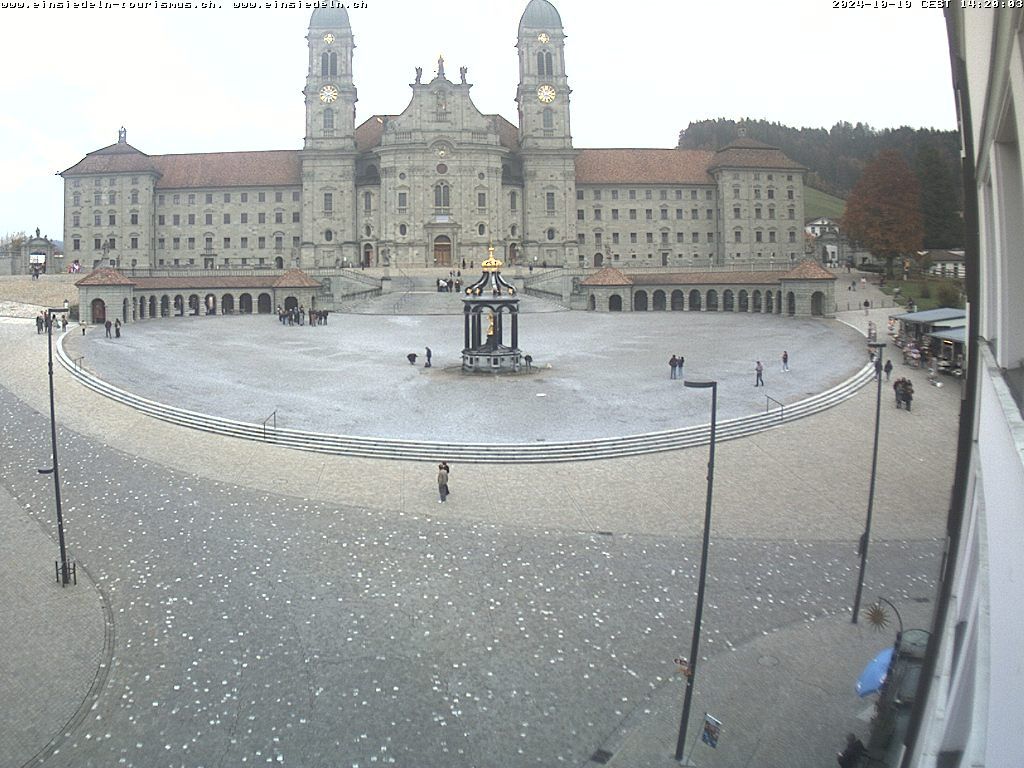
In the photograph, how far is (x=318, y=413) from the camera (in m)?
35.2

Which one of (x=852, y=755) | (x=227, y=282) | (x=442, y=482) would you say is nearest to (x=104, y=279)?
(x=227, y=282)

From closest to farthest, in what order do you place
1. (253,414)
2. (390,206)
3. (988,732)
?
(988,732), (253,414), (390,206)

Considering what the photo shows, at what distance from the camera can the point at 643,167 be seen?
106m

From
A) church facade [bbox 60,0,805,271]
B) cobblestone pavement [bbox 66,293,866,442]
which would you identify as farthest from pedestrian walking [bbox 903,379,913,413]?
church facade [bbox 60,0,805,271]

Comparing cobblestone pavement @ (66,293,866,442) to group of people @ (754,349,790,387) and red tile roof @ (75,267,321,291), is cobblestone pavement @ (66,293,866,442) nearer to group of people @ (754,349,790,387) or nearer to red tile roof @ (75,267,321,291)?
group of people @ (754,349,790,387)

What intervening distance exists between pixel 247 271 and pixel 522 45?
145 feet

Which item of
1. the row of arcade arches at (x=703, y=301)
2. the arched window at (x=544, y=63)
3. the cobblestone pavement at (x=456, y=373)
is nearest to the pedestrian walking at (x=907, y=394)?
the cobblestone pavement at (x=456, y=373)

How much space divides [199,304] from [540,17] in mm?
54328

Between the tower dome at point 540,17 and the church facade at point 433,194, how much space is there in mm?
172

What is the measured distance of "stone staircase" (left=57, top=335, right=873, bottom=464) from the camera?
99.6 feet

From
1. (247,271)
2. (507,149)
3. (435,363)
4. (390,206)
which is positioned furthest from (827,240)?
(435,363)

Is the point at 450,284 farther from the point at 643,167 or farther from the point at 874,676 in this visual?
the point at 874,676

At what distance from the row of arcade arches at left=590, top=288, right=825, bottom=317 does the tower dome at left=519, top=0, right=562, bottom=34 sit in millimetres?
38196

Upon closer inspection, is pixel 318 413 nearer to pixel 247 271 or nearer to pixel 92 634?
pixel 92 634
